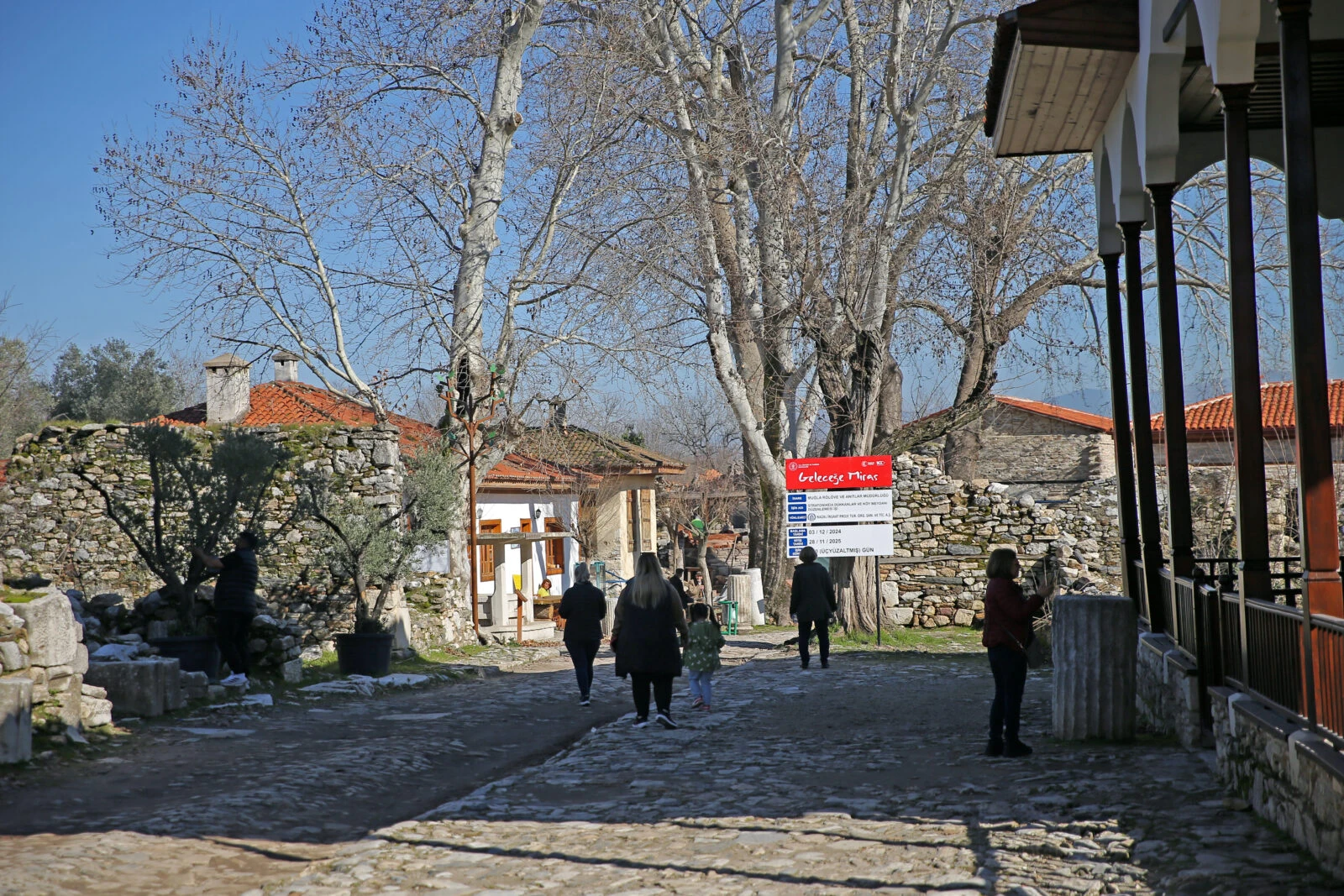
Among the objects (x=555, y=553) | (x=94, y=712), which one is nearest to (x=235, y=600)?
(x=94, y=712)

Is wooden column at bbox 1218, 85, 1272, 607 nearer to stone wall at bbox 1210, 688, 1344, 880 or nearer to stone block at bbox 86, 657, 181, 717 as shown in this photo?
stone wall at bbox 1210, 688, 1344, 880

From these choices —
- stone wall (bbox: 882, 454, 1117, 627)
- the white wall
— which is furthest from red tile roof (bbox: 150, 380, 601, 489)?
stone wall (bbox: 882, 454, 1117, 627)

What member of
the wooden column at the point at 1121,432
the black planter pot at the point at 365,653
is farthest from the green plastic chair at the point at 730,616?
the wooden column at the point at 1121,432

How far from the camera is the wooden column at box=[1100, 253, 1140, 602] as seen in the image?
1034 centimetres

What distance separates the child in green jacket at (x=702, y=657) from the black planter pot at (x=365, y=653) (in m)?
4.66

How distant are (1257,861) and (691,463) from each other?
54400mm

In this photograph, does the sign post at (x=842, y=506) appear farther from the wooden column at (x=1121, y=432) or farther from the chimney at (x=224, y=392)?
the chimney at (x=224, y=392)

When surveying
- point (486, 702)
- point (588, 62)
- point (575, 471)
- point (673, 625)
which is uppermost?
point (588, 62)

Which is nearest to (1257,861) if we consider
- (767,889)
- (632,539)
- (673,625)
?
(767,889)

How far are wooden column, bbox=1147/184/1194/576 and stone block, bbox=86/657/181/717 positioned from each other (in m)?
8.28

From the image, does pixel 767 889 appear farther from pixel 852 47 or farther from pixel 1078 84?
pixel 852 47

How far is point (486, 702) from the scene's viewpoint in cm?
1245

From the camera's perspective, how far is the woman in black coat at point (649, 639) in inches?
394

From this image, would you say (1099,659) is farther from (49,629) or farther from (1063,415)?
(1063,415)
